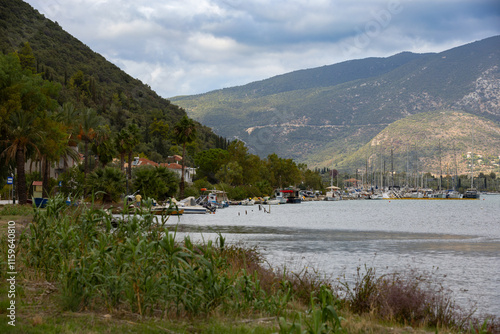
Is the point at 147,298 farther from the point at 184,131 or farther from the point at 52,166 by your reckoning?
the point at 184,131

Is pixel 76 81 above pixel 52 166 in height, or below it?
above

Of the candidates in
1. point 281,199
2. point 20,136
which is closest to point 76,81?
point 281,199

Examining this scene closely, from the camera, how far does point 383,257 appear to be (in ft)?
100.0

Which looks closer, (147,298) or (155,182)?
(147,298)

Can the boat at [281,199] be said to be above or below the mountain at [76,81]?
below

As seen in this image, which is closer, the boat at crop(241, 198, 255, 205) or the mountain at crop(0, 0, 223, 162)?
the boat at crop(241, 198, 255, 205)

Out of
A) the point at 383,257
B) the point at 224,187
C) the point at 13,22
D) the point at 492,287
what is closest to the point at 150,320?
the point at 492,287

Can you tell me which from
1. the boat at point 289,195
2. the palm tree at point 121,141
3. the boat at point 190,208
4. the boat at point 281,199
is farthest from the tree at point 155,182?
the boat at point 289,195

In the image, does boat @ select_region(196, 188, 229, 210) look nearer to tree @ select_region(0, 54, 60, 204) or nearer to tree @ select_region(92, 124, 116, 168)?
tree @ select_region(92, 124, 116, 168)

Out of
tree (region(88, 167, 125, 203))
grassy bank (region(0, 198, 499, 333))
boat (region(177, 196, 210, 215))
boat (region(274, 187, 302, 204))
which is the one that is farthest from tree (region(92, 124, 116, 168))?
boat (region(274, 187, 302, 204))

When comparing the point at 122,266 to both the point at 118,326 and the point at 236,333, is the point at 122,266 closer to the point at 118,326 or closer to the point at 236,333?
the point at 118,326

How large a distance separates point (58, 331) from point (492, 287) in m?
18.1

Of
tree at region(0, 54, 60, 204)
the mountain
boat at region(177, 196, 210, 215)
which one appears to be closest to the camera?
tree at region(0, 54, 60, 204)

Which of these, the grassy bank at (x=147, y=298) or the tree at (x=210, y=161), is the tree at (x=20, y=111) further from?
the tree at (x=210, y=161)
